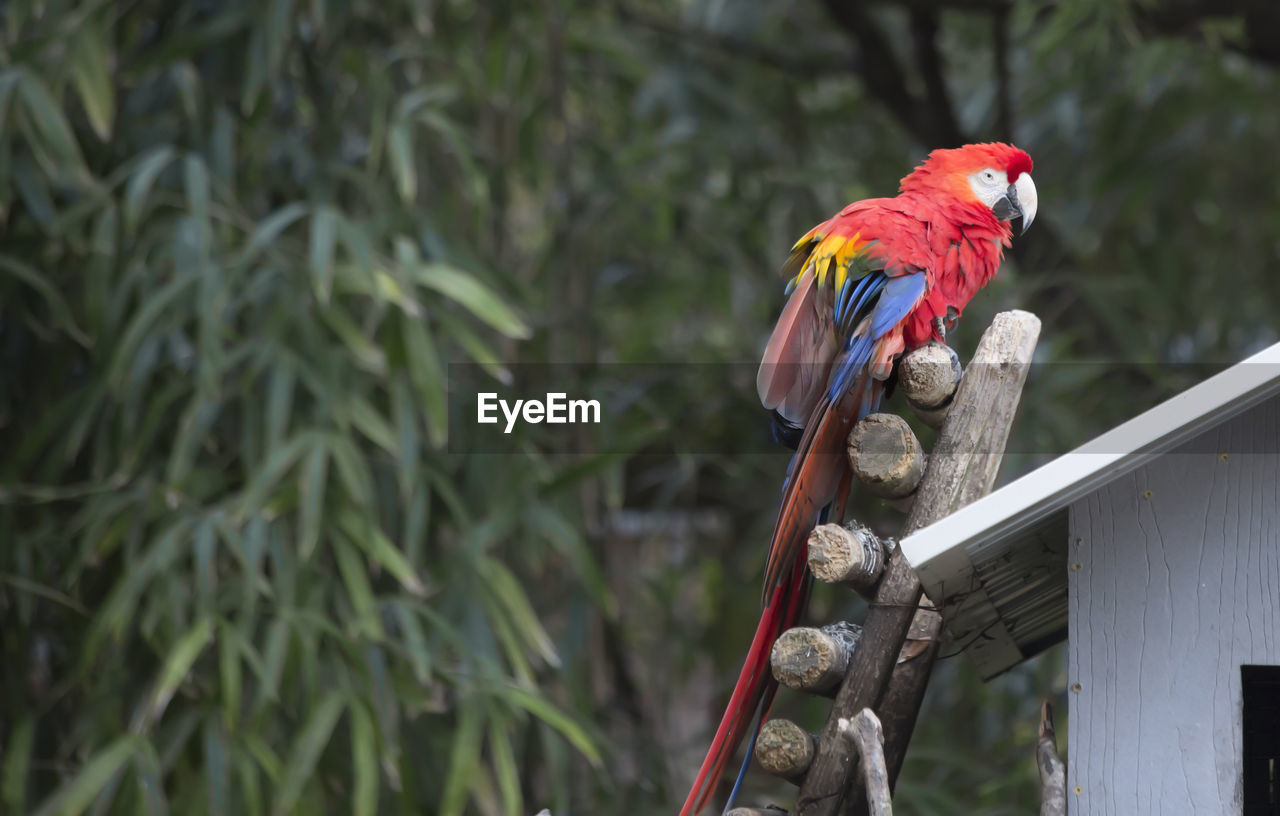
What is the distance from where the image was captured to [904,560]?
847 millimetres

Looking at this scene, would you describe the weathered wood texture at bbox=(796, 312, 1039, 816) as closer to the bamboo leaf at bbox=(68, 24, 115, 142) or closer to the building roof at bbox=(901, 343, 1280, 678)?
the building roof at bbox=(901, 343, 1280, 678)

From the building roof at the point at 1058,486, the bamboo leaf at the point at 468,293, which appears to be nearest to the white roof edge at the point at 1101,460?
the building roof at the point at 1058,486

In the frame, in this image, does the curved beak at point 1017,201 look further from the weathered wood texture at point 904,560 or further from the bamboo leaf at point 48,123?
the bamboo leaf at point 48,123

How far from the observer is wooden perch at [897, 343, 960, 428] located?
0.89m

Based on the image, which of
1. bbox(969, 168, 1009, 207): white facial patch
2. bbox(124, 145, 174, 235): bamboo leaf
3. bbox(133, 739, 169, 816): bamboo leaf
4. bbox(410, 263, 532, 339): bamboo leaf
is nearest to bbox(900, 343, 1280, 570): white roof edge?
bbox(969, 168, 1009, 207): white facial patch

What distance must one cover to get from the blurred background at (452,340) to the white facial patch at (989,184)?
652 millimetres

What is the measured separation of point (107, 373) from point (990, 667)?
1.09 m

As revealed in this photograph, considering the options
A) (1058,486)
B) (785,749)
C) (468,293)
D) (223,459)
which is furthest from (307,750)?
(1058,486)

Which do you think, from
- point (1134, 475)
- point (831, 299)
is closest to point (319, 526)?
point (831, 299)

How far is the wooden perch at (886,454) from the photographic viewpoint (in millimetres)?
859

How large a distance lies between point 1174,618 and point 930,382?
0.77ft

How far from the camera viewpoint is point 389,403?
1.65 meters

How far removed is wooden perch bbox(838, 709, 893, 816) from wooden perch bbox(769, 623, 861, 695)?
0.19 feet

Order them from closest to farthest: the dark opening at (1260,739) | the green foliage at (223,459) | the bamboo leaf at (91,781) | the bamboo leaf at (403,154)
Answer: the dark opening at (1260,739)
the bamboo leaf at (91,781)
the green foliage at (223,459)
the bamboo leaf at (403,154)
